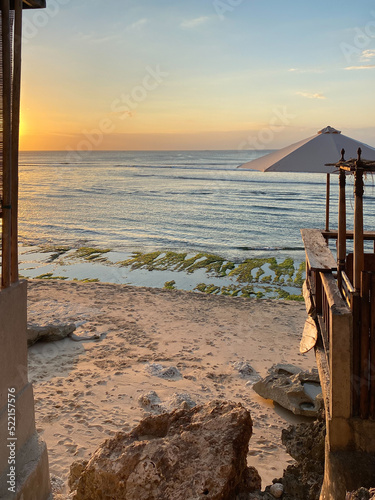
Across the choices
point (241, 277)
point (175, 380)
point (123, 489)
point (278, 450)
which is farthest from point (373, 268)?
point (241, 277)

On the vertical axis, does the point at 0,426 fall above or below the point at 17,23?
below

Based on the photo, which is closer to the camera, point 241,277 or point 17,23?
point 17,23

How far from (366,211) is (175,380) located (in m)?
27.0

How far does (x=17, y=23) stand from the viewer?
3.20 meters

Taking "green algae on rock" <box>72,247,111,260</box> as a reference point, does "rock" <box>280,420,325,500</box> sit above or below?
below

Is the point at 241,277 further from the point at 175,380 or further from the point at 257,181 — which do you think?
the point at 257,181

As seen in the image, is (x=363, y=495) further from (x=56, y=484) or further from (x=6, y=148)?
(x=6, y=148)

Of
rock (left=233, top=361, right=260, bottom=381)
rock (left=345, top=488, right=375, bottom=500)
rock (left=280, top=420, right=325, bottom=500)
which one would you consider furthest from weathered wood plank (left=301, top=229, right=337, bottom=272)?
rock (left=345, top=488, right=375, bottom=500)

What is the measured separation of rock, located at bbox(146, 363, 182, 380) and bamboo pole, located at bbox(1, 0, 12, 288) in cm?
441

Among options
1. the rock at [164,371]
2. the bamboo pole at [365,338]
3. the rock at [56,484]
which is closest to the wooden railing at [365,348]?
the bamboo pole at [365,338]

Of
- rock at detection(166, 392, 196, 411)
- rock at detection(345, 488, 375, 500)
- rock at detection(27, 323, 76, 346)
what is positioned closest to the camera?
rock at detection(345, 488, 375, 500)

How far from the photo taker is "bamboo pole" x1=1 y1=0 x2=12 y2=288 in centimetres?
308

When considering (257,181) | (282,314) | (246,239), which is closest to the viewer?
(282,314)
